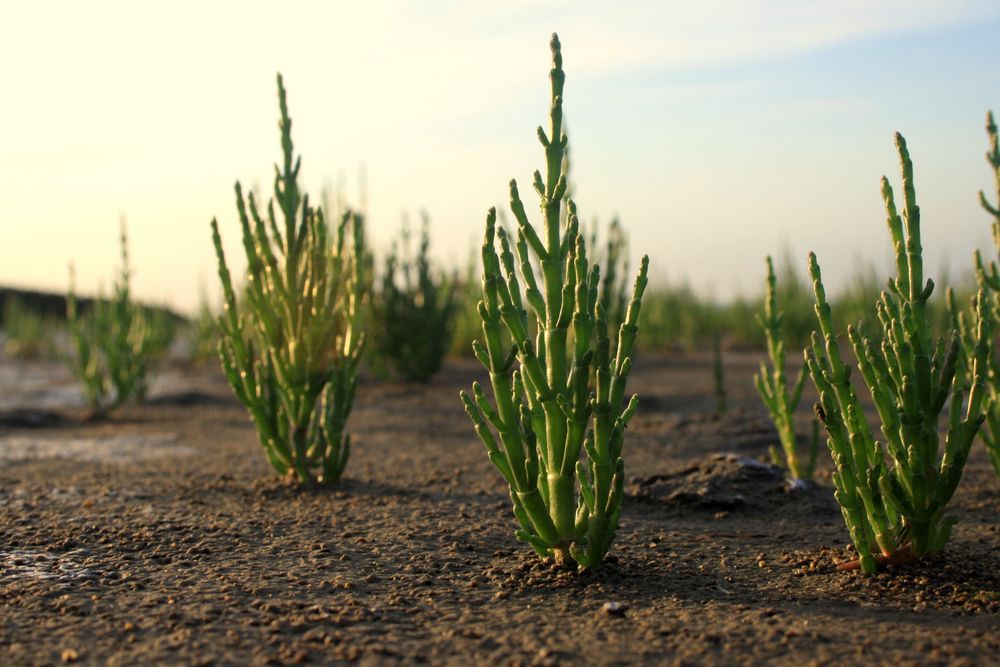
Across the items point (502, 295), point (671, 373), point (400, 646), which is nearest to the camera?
point (400, 646)

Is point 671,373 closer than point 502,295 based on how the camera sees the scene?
No

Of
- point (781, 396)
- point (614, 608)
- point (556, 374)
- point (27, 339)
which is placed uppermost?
point (27, 339)

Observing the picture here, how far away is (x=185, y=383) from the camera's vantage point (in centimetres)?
1025

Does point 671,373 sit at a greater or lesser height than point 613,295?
lesser

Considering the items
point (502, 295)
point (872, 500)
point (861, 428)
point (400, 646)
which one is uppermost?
point (502, 295)

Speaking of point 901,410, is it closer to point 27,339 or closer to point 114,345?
point 114,345

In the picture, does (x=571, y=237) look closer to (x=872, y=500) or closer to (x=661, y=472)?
(x=872, y=500)

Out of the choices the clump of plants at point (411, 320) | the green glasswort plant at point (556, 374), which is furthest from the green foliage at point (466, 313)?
the green glasswort plant at point (556, 374)

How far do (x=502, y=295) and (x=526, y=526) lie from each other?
68 cm

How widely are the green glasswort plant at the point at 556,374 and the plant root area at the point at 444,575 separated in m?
0.19

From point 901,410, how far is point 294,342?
8.32ft

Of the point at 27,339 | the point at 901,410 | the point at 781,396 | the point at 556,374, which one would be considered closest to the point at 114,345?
the point at 781,396

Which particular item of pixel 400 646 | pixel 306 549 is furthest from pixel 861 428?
pixel 306 549

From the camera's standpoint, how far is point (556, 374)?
2.74m
